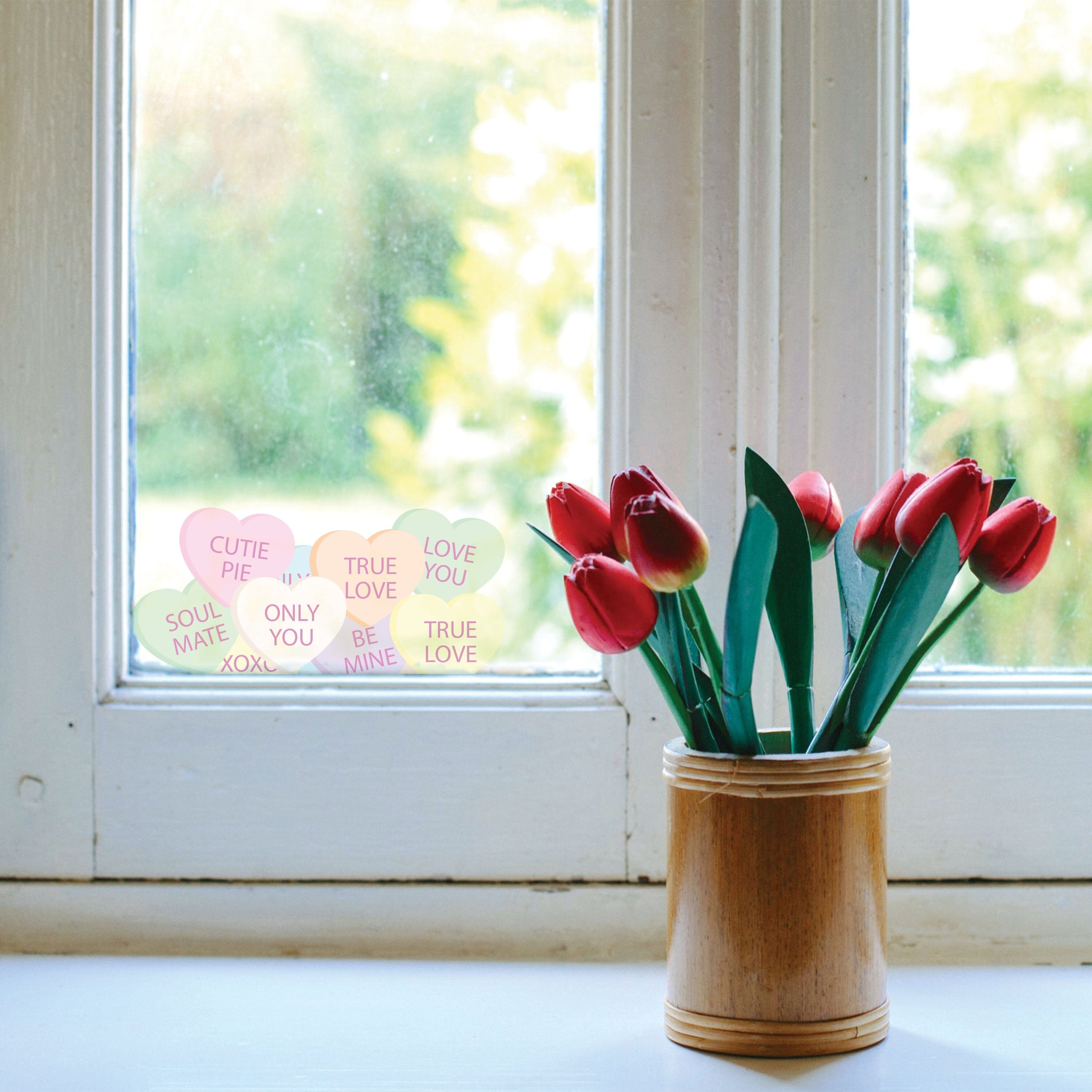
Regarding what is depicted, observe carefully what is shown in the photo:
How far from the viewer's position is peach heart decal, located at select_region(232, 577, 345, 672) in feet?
2.38

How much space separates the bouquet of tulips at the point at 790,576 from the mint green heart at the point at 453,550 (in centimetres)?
18

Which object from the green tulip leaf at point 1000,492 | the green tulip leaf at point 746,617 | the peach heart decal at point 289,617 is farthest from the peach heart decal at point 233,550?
the green tulip leaf at point 1000,492

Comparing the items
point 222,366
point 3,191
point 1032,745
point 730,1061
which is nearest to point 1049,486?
point 1032,745

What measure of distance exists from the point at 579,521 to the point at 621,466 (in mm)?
182

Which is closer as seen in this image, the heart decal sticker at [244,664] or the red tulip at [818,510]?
the red tulip at [818,510]

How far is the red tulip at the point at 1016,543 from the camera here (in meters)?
0.52

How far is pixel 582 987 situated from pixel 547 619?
0.78ft

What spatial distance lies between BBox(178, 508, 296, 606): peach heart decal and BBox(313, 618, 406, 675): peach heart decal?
0.06 m

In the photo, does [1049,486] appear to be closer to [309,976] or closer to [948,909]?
[948,909]

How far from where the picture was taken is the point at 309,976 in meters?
0.65

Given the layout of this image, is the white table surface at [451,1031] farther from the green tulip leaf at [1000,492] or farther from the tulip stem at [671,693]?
the green tulip leaf at [1000,492]

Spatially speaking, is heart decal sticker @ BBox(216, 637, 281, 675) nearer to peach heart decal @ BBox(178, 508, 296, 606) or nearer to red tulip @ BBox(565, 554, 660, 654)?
peach heart decal @ BBox(178, 508, 296, 606)

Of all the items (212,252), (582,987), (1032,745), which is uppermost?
(212,252)

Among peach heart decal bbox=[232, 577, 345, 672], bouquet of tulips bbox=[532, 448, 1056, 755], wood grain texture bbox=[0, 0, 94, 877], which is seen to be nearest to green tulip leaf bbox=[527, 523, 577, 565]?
bouquet of tulips bbox=[532, 448, 1056, 755]
